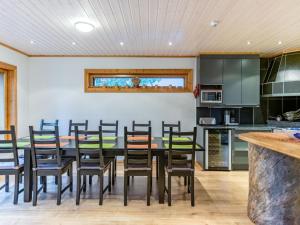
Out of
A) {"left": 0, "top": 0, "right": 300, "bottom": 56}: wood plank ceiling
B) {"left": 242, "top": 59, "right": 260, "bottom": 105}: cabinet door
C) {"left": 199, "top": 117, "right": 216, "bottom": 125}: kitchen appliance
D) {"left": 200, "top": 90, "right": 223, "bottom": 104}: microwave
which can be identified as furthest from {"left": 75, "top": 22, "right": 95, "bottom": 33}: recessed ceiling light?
{"left": 242, "top": 59, "right": 260, "bottom": 105}: cabinet door

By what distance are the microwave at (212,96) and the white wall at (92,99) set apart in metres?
0.46

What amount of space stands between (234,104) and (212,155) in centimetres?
125

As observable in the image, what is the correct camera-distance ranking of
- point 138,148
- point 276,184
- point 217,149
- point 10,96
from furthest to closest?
point 10,96 → point 217,149 → point 138,148 → point 276,184

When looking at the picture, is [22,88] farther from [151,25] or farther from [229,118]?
[229,118]

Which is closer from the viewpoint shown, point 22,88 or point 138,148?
point 138,148

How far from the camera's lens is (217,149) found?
5004 mm

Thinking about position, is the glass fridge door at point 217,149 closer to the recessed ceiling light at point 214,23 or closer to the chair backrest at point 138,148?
the chair backrest at point 138,148

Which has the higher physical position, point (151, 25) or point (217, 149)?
point (151, 25)

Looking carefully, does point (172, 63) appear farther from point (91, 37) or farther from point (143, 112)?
point (91, 37)

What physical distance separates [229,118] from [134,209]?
11.0 ft

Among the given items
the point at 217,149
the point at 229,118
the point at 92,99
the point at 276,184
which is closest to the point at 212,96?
the point at 229,118

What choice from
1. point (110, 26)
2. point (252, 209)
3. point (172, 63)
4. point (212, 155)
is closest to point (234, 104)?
point (212, 155)

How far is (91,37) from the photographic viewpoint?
13.4ft

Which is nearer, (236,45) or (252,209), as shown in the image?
(252,209)
